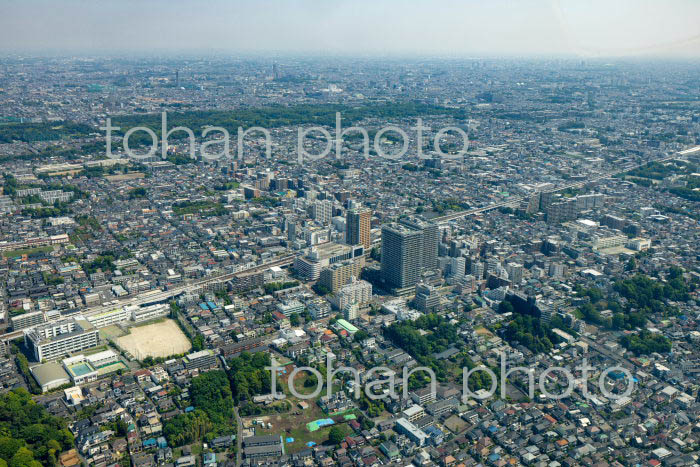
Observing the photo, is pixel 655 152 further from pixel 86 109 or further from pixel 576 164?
pixel 86 109

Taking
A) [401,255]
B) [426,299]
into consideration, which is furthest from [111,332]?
[426,299]

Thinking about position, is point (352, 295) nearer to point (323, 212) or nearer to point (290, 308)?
point (290, 308)

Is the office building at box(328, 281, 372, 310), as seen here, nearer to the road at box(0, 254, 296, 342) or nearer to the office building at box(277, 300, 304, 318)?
the office building at box(277, 300, 304, 318)

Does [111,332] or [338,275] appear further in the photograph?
[338,275]

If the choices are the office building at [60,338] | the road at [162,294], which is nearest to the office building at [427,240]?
the road at [162,294]

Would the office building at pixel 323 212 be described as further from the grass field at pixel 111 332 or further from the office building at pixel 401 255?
the grass field at pixel 111 332
